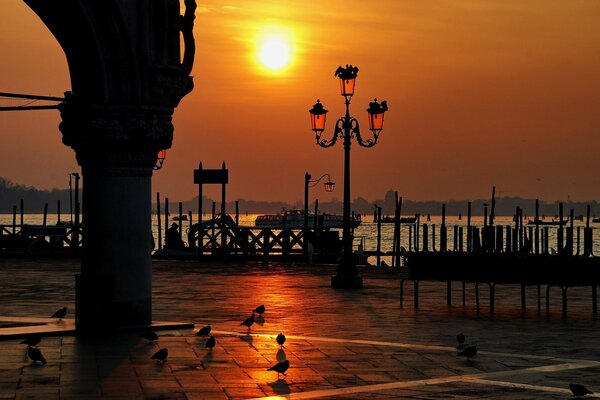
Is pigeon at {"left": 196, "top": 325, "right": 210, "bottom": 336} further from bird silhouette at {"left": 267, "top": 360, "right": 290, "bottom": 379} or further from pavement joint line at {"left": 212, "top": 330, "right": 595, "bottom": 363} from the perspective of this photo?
bird silhouette at {"left": 267, "top": 360, "right": 290, "bottom": 379}

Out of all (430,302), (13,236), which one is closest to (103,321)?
(430,302)

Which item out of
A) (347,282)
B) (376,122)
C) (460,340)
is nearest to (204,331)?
(460,340)

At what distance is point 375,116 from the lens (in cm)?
2470

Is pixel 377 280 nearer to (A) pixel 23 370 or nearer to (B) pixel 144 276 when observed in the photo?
(B) pixel 144 276

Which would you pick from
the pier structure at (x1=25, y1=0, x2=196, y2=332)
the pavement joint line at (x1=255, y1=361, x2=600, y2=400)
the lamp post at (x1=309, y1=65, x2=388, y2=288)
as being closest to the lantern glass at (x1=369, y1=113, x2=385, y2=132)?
the lamp post at (x1=309, y1=65, x2=388, y2=288)

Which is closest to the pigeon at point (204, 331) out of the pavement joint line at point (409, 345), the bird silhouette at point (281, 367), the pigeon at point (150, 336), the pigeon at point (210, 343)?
the pavement joint line at point (409, 345)

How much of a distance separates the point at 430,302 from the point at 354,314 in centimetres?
258

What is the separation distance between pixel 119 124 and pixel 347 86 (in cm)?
1045

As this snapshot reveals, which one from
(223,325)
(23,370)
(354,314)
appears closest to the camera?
(23,370)

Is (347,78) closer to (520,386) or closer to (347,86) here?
(347,86)

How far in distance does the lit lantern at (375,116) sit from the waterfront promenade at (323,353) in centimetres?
445

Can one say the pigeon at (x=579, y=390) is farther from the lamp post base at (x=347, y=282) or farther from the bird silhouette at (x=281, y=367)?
the lamp post base at (x=347, y=282)

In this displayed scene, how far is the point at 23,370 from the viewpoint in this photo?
11008 mm

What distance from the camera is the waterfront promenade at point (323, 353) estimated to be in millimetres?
10117
